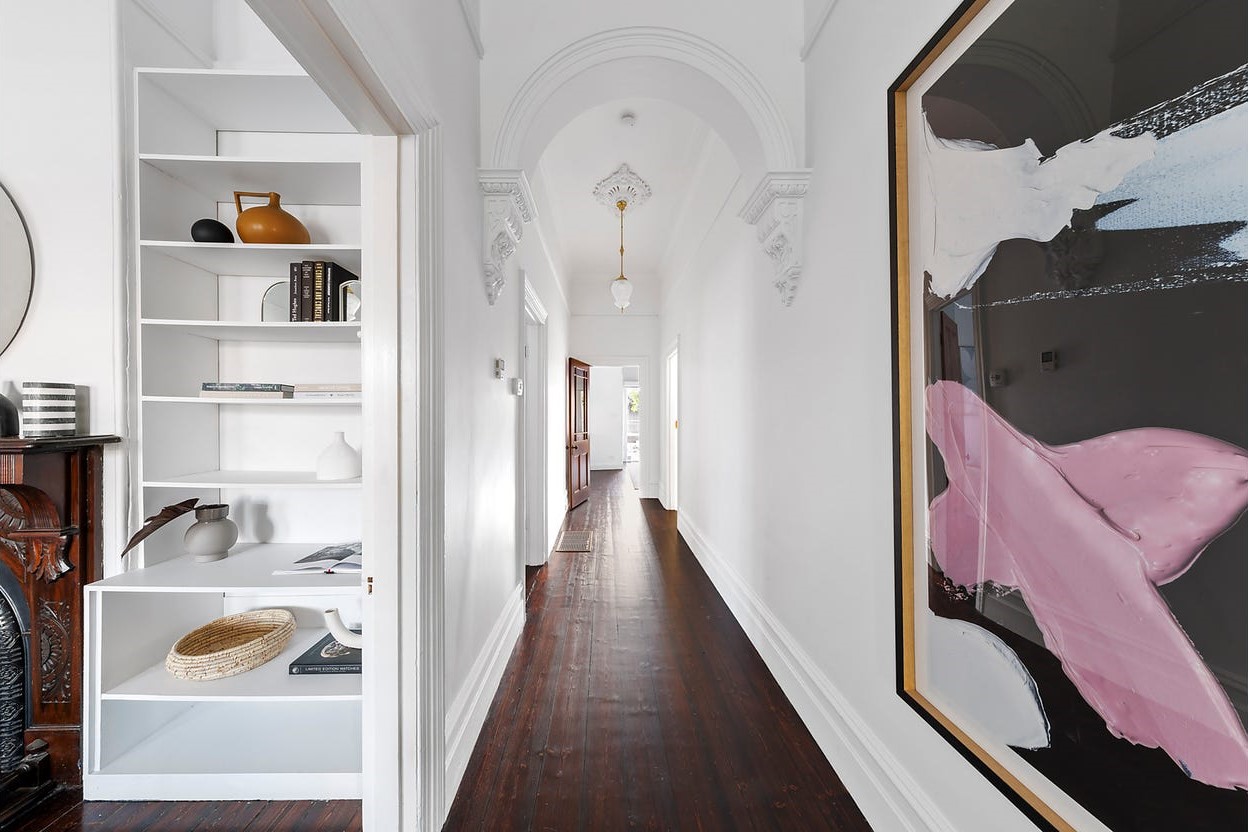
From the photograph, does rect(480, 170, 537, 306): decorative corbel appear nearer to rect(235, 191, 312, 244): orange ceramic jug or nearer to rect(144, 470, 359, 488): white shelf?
rect(235, 191, 312, 244): orange ceramic jug

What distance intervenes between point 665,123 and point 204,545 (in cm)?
323

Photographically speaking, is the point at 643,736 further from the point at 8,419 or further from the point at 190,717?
the point at 8,419

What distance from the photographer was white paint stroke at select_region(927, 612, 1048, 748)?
0.95 meters

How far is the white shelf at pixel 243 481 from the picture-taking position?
1.72 m

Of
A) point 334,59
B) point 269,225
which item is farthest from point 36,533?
point 334,59

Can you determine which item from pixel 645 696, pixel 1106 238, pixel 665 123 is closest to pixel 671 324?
pixel 665 123

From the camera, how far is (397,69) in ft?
4.00

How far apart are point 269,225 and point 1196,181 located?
7.68ft

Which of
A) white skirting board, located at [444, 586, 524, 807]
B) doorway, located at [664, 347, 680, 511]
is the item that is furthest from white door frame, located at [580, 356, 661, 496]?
white skirting board, located at [444, 586, 524, 807]

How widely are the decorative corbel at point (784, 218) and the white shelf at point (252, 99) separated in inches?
65.2

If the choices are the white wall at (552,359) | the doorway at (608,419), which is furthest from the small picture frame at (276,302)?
the doorway at (608,419)

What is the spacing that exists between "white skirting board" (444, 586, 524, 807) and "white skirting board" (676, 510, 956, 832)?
49.9 inches

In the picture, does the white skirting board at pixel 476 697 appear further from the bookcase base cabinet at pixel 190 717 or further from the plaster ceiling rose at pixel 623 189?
the plaster ceiling rose at pixel 623 189

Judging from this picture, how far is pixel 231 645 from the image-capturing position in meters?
1.87
